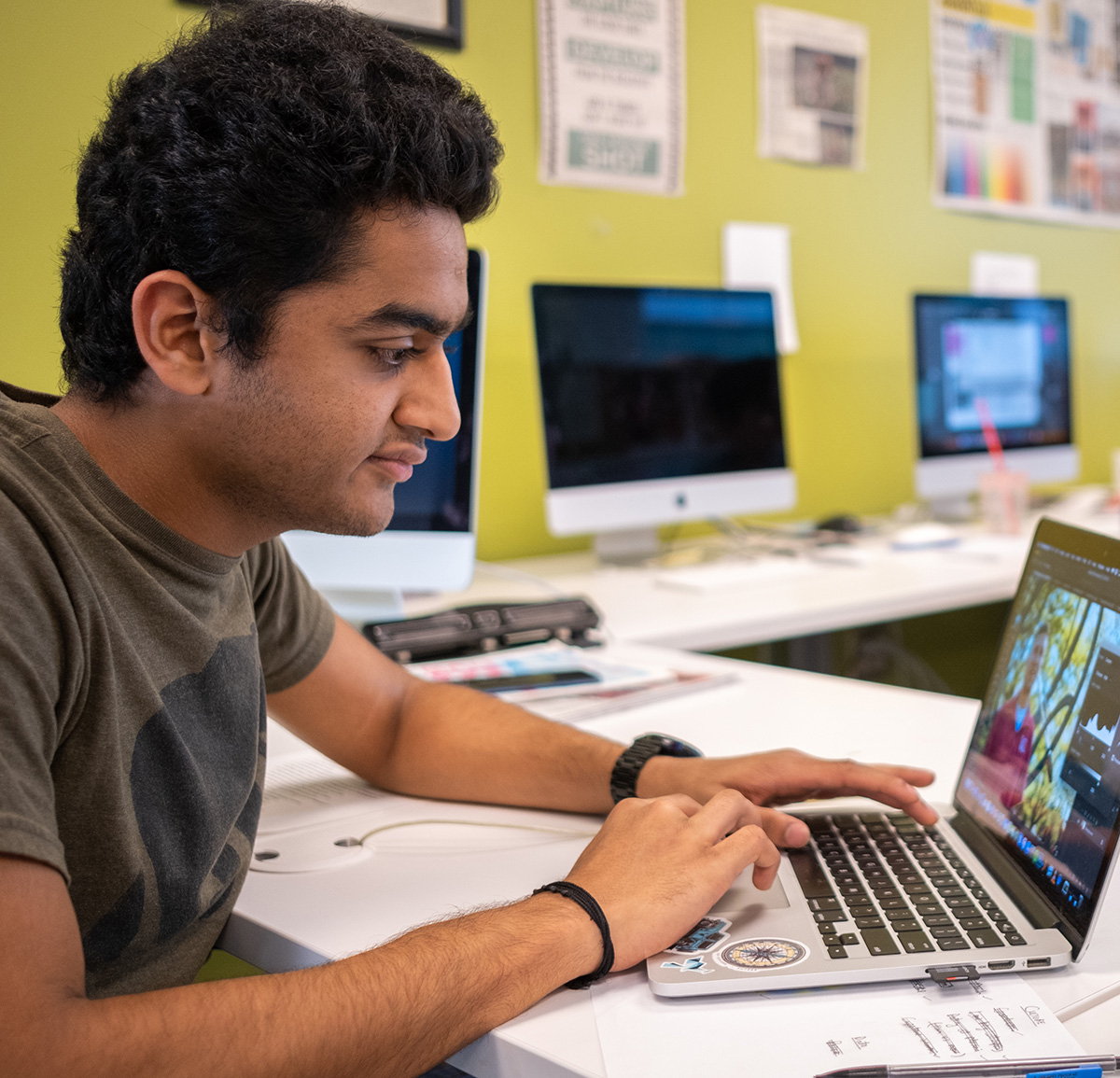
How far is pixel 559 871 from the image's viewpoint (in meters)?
0.84

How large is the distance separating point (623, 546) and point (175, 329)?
148cm

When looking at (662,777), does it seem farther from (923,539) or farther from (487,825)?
(923,539)

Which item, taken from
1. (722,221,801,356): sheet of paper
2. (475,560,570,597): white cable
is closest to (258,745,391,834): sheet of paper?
(475,560,570,597): white cable

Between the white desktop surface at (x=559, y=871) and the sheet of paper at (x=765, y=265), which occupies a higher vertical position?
the sheet of paper at (x=765, y=265)

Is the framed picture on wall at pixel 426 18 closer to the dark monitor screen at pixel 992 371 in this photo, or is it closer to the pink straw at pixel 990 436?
the dark monitor screen at pixel 992 371

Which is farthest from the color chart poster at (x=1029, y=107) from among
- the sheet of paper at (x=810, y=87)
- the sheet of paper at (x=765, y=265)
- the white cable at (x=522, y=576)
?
the white cable at (x=522, y=576)

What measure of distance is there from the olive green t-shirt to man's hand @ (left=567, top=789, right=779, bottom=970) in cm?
26

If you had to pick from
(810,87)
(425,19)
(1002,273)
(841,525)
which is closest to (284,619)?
(425,19)

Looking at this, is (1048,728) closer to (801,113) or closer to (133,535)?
(133,535)

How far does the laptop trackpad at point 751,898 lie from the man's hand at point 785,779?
7 centimetres

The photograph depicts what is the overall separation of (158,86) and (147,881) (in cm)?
51

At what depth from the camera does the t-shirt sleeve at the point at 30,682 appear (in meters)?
0.55

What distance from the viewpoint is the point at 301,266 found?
2.35ft

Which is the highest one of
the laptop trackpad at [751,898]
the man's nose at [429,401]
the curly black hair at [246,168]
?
the curly black hair at [246,168]
